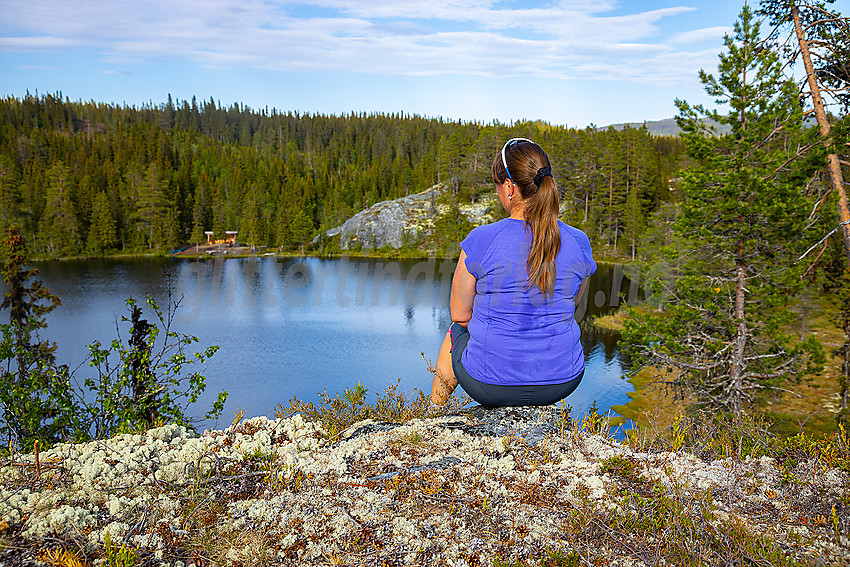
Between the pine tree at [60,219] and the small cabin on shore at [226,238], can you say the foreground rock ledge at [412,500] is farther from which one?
the small cabin on shore at [226,238]

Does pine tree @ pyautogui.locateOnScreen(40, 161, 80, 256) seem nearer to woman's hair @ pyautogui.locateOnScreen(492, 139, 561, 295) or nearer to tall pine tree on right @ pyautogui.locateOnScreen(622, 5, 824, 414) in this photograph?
tall pine tree on right @ pyautogui.locateOnScreen(622, 5, 824, 414)

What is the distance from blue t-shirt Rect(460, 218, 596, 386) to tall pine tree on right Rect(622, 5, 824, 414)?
37.9ft

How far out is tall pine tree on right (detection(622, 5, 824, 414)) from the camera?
1307 cm

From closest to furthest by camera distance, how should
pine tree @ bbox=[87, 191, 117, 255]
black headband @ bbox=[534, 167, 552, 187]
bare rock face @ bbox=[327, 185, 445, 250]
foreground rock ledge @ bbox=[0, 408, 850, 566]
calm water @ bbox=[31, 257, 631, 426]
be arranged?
foreground rock ledge @ bbox=[0, 408, 850, 566]
black headband @ bbox=[534, 167, 552, 187]
calm water @ bbox=[31, 257, 631, 426]
pine tree @ bbox=[87, 191, 117, 255]
bare rock face @ bbox=[327, 185, 445, 250]

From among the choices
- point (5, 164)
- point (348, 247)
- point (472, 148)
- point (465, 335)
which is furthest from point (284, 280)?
point (5, 164)

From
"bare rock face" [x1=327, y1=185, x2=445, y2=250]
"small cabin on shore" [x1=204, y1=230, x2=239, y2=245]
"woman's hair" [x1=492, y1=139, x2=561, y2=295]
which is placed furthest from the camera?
"small cabin on shore" [x1=204, y1=230, x2=239, y2=245]

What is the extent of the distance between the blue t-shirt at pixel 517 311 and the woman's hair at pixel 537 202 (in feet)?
0.22

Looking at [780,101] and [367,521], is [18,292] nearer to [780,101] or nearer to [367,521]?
[367,521]

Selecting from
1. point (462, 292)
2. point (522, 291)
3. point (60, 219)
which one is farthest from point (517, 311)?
point (60, 219)

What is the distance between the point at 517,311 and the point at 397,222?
269 feet

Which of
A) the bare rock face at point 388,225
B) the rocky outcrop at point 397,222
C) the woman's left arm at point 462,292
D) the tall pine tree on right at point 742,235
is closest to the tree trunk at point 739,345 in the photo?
the tall pine tree on right at point 742,235

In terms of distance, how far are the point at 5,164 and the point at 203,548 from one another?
11465 cm

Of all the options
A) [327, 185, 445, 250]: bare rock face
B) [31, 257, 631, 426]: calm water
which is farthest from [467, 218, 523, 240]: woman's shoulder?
[327, 185, 445, 250]: bare rock face

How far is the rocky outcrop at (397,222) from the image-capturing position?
82.4 metres
